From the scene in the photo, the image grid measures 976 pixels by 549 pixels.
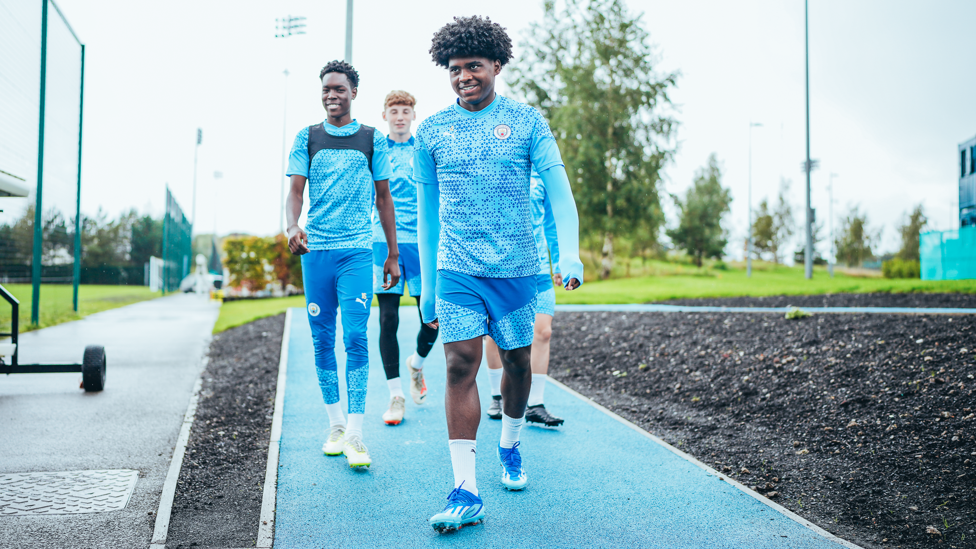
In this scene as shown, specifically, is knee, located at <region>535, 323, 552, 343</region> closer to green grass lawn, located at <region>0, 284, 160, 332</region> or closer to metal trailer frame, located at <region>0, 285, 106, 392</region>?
metal trailer frame, located at <region>0, 285, 106, 392</region>

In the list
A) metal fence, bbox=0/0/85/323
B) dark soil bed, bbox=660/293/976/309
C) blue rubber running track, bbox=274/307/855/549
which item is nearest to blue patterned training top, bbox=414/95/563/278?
blue rubber running track, bbox=274/307/855/549

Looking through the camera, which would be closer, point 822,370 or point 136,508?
point 136,508

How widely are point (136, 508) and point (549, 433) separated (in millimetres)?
2473

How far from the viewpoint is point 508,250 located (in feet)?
9.64

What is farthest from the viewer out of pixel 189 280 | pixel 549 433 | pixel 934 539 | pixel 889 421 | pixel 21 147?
pixel 189 280

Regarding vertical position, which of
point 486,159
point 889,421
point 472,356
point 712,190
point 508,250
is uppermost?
point 712,190

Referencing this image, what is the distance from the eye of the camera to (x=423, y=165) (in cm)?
304

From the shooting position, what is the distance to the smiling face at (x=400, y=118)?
4.80m

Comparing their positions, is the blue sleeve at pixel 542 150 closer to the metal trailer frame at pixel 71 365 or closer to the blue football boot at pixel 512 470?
the blue football boot at pixel 512 470

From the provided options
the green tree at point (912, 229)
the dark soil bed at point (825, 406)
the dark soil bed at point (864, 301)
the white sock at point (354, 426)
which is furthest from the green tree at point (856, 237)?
the white sock at point (354, 426)

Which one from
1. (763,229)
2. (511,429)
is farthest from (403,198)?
(763,229)

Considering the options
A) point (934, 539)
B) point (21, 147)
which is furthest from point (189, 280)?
point (934, 539)

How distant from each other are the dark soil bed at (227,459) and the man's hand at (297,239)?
1282mm

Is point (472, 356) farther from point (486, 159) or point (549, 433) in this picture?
A: point (549, 433)
